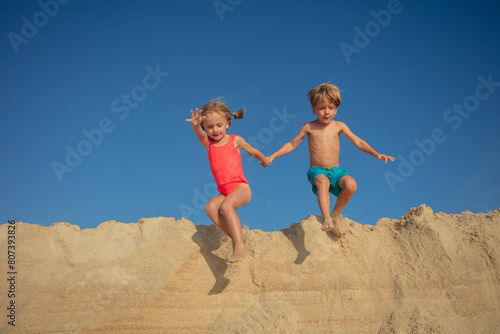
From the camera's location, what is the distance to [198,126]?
15.9 ft

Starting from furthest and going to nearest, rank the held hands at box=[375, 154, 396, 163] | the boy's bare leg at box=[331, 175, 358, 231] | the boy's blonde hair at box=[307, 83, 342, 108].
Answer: the boy's blonde hair at box=[307, 83, 342, 108] < the held hands at box=[375, 154, 396, 163] < the boy's bare leg at box=[331, 175, 358, 231]

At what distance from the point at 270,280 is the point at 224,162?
1547 mm

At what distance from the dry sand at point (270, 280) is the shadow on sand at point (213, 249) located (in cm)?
1

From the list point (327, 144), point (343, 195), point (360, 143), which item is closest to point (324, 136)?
point (327, 144)

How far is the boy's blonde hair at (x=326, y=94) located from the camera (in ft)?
17.1

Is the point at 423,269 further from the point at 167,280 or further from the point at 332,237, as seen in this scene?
the point at 167,280

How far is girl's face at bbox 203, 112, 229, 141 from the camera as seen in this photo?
4.93 metres

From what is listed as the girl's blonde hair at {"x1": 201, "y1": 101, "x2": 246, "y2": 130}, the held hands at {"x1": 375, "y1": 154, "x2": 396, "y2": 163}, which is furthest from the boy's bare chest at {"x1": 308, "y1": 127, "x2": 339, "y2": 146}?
the girl's blonde hair at {"x1": 201, "y1": 101, "x2": 246, "y2": 130}

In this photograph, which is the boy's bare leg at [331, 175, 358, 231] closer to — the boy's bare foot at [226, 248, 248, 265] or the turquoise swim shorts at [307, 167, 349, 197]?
the turquoise swim shorts at [307, 167, 349, 197]

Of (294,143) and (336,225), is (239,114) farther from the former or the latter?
(336,225)

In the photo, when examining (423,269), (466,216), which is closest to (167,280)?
(423,269)

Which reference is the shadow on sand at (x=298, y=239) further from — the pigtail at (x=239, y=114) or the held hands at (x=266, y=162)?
the pigtail at (x=239, y=114)

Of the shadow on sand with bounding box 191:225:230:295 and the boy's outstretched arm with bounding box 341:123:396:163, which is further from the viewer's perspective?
the boy's outstretched arm with bounding box 341:123:396:163

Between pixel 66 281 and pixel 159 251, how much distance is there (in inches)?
46.1
